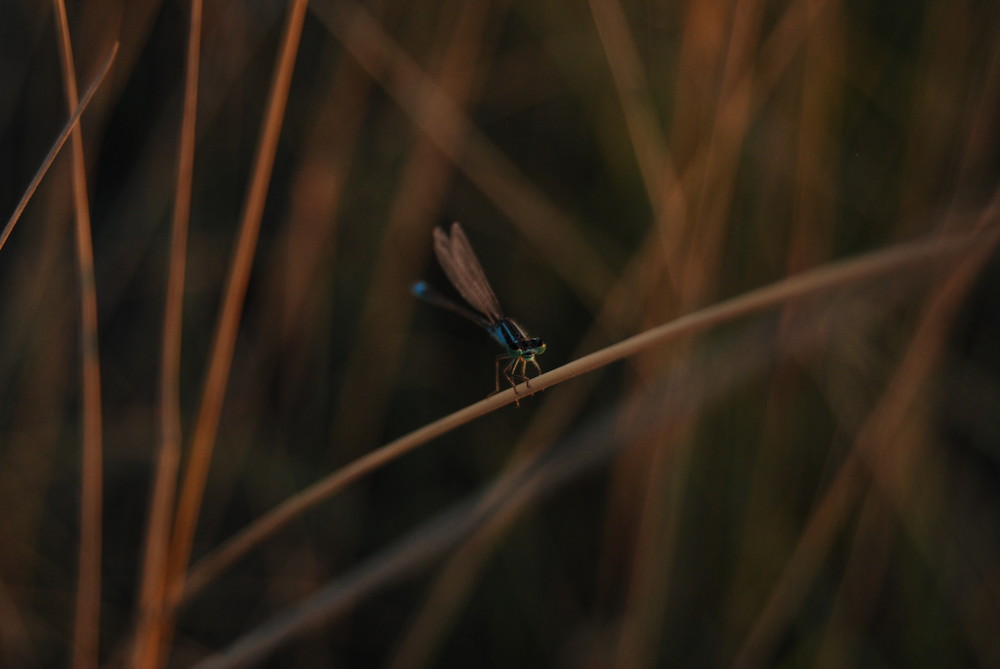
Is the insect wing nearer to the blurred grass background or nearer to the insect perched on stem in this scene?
the insect perched on stem

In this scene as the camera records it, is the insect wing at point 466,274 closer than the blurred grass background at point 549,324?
Yes

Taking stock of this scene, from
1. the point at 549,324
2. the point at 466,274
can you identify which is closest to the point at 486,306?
the point at 466,274

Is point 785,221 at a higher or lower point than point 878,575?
higher

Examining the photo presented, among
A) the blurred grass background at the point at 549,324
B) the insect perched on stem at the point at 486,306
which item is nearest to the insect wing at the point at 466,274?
the insect perched on stem at the point at 486,306

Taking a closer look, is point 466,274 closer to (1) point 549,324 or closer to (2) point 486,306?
(2) point 486,306

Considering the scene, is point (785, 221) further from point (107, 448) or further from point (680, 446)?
point (107, 448)

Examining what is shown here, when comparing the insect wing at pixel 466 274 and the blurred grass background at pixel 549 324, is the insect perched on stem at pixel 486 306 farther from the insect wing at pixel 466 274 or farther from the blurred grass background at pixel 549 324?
the blurred grass background at pixel 549 324

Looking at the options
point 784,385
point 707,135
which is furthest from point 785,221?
point 707,135
